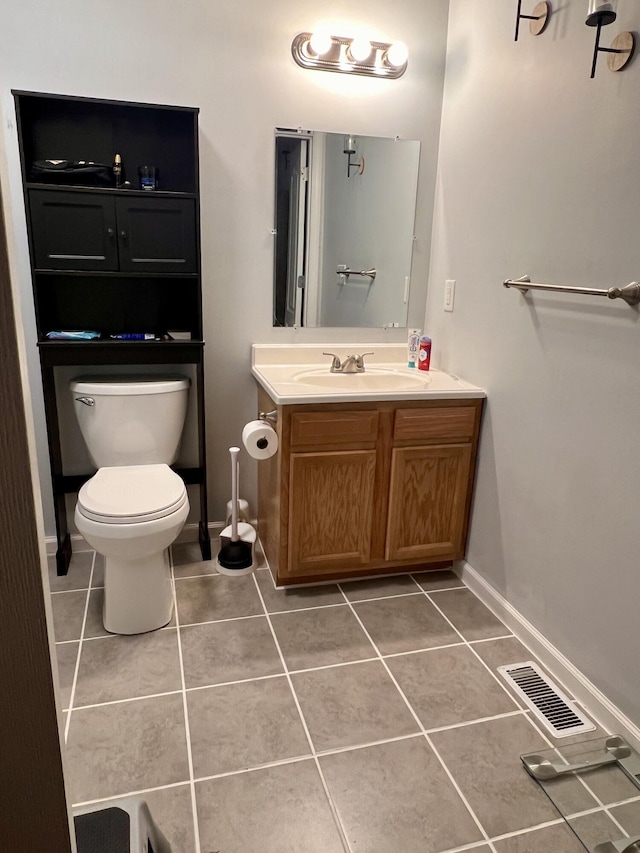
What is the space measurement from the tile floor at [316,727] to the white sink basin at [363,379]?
2.81 feet

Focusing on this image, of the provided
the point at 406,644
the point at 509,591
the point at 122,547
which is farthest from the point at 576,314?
the point at 122,547

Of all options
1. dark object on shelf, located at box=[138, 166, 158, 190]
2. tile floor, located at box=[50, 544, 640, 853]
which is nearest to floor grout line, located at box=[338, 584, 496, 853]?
tile floor, located at box=[50, 544, 640, 853]

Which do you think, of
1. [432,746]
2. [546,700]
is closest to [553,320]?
[546,700]

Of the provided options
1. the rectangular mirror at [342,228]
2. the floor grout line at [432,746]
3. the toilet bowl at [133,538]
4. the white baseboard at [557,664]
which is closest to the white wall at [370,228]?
the rectangular mirror at [342,228]

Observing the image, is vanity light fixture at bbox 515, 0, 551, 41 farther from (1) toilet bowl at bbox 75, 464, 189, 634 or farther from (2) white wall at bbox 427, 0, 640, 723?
(1) toilet bowl at bbox 75, 464, 189, 634

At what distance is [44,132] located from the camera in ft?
7.34

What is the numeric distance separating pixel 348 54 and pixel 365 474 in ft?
5.59

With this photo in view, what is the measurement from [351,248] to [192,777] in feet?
6.85

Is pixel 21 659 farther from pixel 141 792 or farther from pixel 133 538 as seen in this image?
pixel 133 538

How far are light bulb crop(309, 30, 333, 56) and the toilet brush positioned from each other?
64.5 inches

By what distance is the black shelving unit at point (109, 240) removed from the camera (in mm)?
2168

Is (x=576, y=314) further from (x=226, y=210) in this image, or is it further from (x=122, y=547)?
(x=122, y=547)

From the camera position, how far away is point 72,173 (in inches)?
85.3

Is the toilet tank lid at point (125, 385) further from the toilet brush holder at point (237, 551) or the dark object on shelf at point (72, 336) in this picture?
the toilet brush holder at point (237, 551)
